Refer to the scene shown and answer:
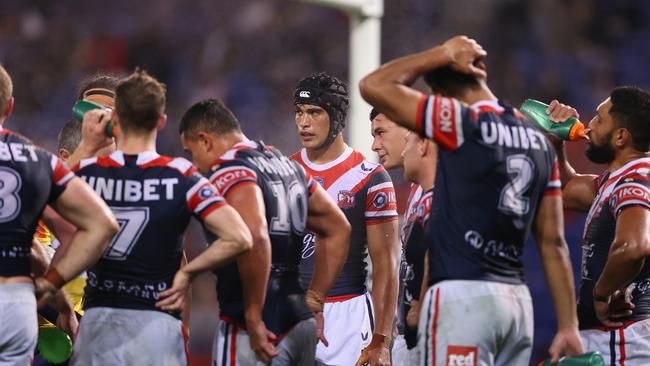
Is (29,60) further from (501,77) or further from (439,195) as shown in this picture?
(439,195)

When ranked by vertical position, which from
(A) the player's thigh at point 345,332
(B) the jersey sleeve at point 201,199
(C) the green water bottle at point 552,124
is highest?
Answer: (C) the green water bottle at point 552,124

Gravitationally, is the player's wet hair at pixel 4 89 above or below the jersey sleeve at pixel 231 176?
above

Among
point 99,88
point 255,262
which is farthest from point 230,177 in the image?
point 99,88

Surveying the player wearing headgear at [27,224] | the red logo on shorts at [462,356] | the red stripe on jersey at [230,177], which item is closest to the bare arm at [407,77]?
the red stripe on jersey at [230,177]

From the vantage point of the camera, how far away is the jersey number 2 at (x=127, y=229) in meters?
4.84

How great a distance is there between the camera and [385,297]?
663 cm

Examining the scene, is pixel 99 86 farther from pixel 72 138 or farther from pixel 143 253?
pixel 143 253

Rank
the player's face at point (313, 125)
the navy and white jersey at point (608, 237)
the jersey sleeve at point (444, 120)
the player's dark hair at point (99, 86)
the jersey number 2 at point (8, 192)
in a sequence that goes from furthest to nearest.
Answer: the player's face at point (313, 125) → the player's dark hair at point (99, 86) → the navy and white jersey at point (608, 237) → the jersey number 2 at point (8, 192) → the jersey sleeve at point (444, 120)

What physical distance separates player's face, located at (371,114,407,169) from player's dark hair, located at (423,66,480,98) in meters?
1.95

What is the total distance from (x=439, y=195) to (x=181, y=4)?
11.6 m

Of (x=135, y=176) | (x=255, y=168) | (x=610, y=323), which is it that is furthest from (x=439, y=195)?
(x=610, y=323)

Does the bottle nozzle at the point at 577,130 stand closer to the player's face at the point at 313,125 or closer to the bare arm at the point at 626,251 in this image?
the bare arm at the point at 626,251

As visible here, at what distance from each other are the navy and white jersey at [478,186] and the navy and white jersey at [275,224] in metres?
0.90

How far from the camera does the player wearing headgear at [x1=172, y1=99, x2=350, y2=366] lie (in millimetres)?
5059
